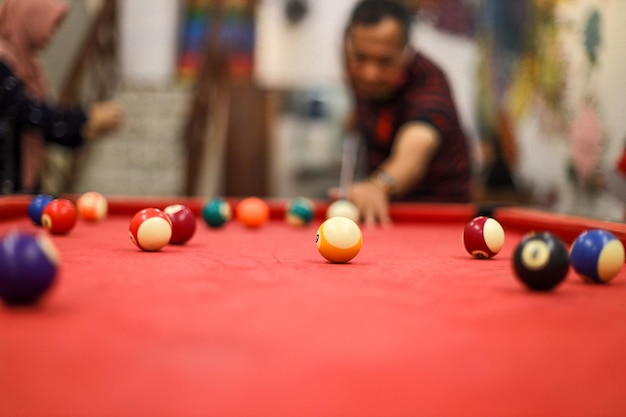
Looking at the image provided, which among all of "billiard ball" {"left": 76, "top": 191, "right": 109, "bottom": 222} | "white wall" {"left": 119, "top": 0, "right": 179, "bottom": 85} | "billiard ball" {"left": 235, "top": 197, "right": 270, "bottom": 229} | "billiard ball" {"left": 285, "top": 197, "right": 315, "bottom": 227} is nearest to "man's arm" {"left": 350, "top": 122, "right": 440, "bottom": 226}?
"billiard ball" {"left": 285, "top": 197, "right": 315, "bottom": 227}

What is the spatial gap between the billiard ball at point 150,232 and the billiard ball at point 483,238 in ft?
2.50

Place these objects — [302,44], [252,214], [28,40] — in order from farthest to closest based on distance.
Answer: [302,44] → [28,40] → [252,214]

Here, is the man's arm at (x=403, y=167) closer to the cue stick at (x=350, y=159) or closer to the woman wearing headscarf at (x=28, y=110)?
the woman wearing headscarf at (x=28, y=110)

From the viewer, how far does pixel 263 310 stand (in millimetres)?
947

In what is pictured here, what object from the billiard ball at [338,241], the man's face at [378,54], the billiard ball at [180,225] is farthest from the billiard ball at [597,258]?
the man's face at [378,54]

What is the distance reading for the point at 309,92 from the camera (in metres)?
8.77

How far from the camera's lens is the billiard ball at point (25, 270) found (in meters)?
0.90

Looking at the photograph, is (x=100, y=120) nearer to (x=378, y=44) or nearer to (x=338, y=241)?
(x=378, y=44)

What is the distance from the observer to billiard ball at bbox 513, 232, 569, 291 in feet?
3.81

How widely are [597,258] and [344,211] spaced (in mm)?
1674

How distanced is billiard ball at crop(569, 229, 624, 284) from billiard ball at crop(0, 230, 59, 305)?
941 millimetres

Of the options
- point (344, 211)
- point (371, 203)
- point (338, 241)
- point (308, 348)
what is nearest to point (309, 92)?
point (371, 203)

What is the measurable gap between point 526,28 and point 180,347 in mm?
6594

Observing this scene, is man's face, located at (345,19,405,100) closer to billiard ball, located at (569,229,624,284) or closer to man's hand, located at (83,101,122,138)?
man's hand, located at (83,101,122,138)
